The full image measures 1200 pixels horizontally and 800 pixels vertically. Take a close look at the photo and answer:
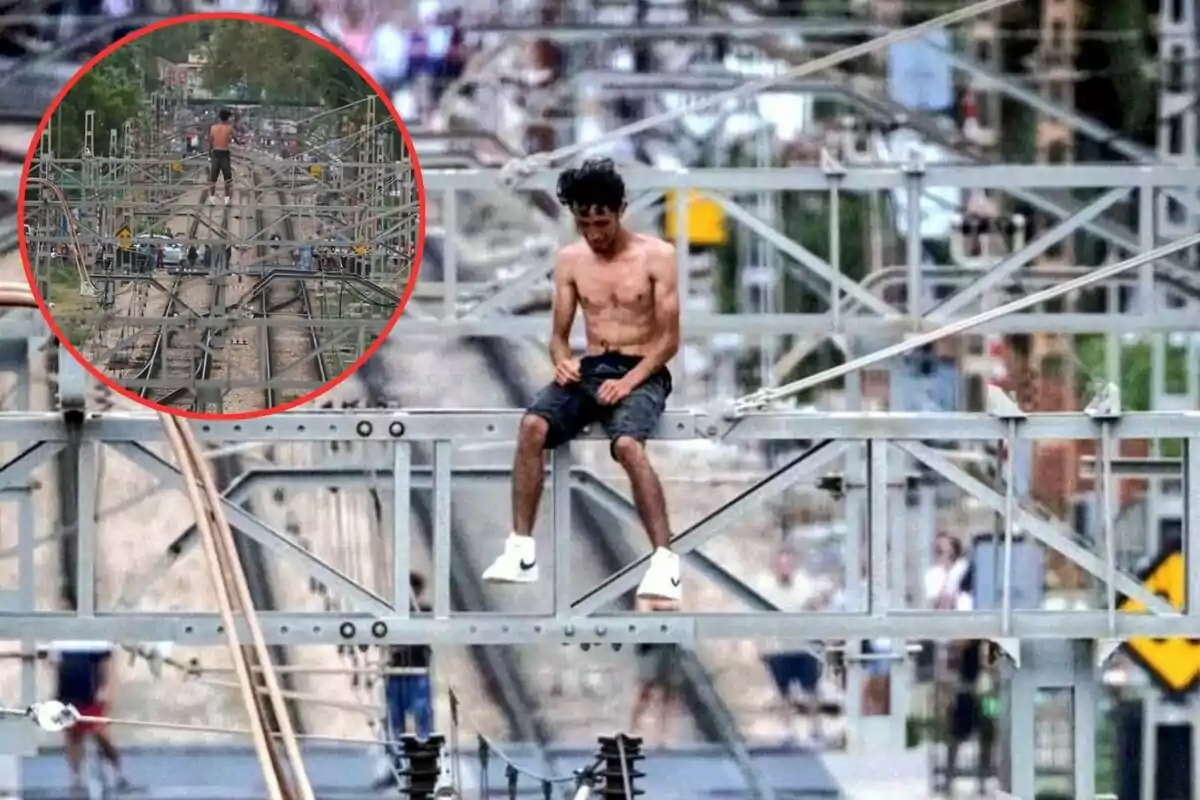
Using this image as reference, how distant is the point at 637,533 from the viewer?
17.3 metres

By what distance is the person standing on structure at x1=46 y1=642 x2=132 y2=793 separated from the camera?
14711 millimetres

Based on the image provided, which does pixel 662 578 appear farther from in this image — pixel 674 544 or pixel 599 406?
pixel 599 406

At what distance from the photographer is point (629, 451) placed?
7.30 m

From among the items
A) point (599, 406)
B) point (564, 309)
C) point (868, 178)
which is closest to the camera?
point (599, 406)

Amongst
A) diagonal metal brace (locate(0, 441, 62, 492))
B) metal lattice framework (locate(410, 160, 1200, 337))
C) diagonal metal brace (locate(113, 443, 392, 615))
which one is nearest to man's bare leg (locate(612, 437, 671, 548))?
diagonal metal brace (locate(113, 443, 392, 615))

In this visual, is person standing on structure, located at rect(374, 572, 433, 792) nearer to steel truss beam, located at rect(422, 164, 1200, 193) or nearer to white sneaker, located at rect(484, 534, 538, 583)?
steel truss beam, located at rect(422, 164, 1200, 193)

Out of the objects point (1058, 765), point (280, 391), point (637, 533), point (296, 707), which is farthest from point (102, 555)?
point (280, 391)

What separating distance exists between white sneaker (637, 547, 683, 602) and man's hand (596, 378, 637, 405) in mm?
433

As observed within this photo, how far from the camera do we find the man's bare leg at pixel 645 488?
24.0 feet

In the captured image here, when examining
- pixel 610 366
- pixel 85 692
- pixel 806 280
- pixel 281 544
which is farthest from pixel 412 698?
pixel 610 366

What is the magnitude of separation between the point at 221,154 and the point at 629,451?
156cm

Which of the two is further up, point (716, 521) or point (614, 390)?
point (614, 390)

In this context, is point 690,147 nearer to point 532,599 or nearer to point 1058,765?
point 532,599

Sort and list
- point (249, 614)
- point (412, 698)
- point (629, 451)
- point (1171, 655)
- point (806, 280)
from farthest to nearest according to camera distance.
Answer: point (806, 280), point (412, 698), point (1171, 655), point (629, 451), point (249, 614)
